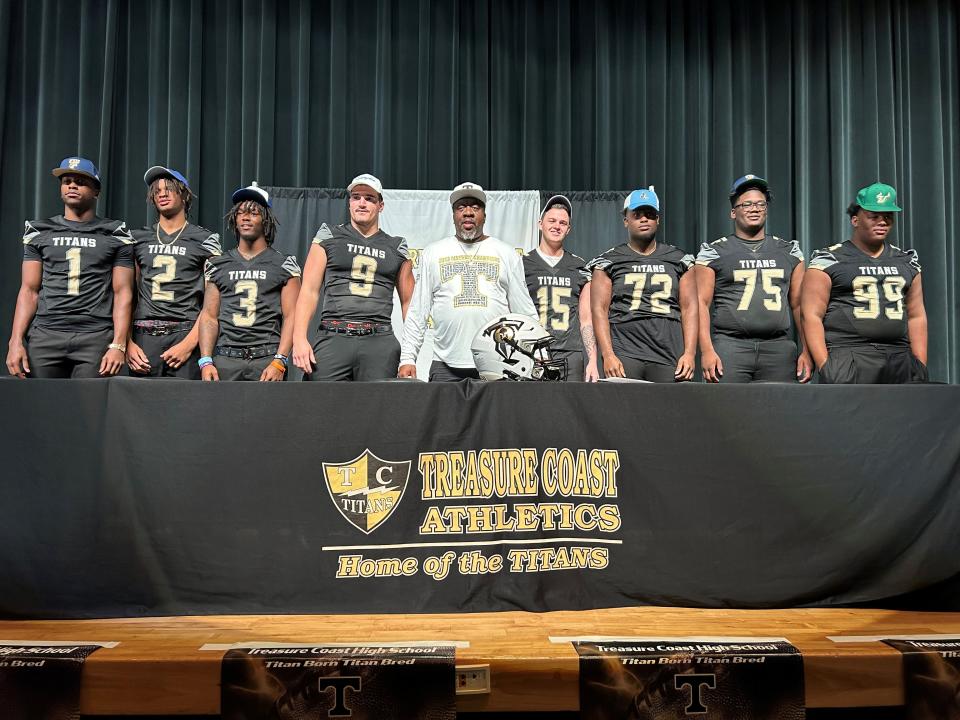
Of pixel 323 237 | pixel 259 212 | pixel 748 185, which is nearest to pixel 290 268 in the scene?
pixel 323 237

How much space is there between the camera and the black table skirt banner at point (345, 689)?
5.60 feet

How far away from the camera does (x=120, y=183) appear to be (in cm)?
597

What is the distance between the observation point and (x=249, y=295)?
3.55 meters

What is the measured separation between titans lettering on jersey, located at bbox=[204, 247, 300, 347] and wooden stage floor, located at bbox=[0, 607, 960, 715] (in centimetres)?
167

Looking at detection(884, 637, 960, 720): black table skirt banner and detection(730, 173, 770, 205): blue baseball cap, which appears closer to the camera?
detection(884, 637, 960, 720): black table skirt banner

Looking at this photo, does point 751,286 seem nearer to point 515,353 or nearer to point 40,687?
point 515,353

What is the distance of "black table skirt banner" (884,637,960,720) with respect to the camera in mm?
1808

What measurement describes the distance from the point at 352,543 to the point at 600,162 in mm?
4991

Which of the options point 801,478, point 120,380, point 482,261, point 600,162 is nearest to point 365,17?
point 600,162

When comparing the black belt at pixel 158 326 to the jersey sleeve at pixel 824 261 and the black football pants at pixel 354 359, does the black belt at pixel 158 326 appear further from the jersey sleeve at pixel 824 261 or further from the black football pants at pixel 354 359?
the jersey sleeve at pixel 824 261

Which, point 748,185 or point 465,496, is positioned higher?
point 748,185

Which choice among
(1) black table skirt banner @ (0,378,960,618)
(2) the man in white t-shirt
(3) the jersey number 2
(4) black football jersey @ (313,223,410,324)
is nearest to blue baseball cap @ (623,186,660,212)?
(2) the man in white t-shirt

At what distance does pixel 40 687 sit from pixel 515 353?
1.74 metres

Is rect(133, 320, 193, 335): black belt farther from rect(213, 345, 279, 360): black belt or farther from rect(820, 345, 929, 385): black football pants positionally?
rect(820, 345, 929, 385): black football pants
